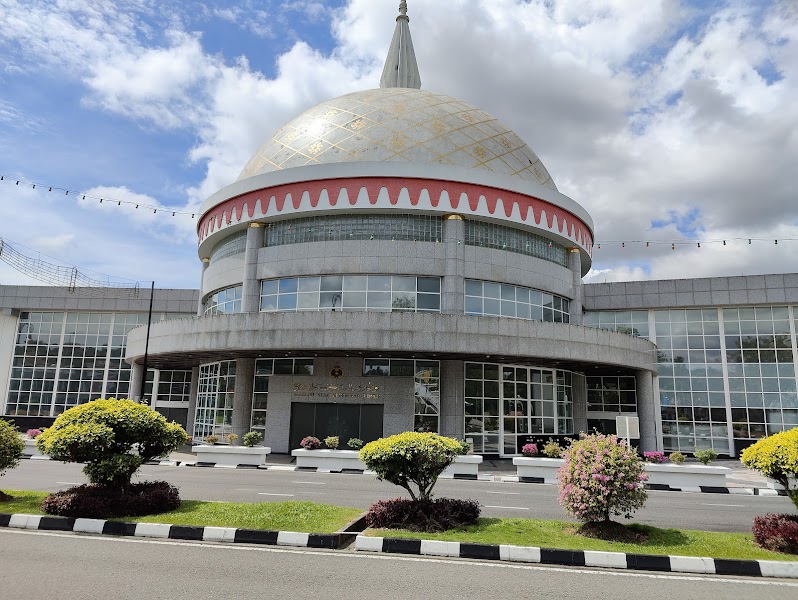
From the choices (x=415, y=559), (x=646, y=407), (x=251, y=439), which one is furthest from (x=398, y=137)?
(x=415, y=559)

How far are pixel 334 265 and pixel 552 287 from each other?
40.5 ft

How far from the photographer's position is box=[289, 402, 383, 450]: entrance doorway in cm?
2869

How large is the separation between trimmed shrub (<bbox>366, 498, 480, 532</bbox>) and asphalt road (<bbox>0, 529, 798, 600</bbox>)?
147 centimetres

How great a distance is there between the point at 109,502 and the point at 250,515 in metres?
2.91

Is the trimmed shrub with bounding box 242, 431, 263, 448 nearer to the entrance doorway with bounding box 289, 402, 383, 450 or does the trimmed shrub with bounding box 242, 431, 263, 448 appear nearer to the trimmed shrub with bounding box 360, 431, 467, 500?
the entrance doorway with bounding box 289, 402, 383, 450

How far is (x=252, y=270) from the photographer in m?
32.0

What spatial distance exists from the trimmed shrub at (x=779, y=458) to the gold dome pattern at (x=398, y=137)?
23.3 m

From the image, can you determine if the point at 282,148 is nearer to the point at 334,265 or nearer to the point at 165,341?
the point at 334,265

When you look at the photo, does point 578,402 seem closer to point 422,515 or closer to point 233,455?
point 233,455

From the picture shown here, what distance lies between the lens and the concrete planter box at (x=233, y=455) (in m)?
24.8

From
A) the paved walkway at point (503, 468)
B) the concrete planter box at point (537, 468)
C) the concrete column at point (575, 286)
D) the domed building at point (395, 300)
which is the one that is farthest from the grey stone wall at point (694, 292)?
the concrete planter box at point (537, 468)

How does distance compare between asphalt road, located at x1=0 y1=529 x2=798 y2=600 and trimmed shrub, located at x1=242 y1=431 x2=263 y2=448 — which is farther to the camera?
trimmed shrub, located at x1=242 y1=431 x2=263 y2=448

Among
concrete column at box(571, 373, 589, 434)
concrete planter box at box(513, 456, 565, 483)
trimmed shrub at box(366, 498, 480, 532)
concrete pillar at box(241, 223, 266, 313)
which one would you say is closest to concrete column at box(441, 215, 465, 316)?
concrete planter box at box(513, 456, 565, 483)

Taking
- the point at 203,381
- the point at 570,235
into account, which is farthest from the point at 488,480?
the point at 203,381
